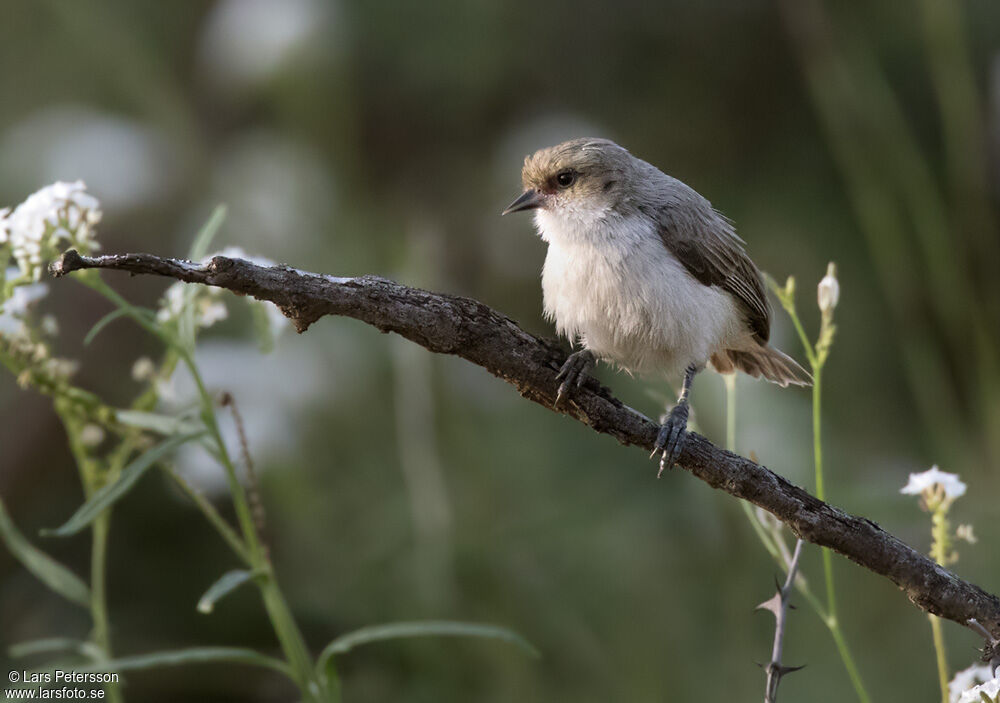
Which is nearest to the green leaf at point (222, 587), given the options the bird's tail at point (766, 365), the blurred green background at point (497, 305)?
the bird's tail at point (766, 365)

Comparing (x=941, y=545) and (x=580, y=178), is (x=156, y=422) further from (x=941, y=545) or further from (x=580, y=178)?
(x=941, y=545)

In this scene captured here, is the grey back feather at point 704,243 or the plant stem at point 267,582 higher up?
the grey back feather at point 704,243

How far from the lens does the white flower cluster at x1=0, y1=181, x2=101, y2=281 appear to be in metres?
1.69

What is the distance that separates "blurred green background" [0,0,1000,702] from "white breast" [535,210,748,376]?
1248 mm

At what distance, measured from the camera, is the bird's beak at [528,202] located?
240cm

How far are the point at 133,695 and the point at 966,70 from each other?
3.71 metres

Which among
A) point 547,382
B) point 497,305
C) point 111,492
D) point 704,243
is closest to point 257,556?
point 111,492

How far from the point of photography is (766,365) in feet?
8.66

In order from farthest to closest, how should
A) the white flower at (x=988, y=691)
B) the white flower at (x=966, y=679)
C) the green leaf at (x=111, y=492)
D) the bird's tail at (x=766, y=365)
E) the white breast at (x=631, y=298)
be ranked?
the bird's tail at (x=766, y=365), the white breast at (x=631, y=298), the white flower at (x=966, y=679), the green leaf at (x=111, y=492), the white flower at (x=988, y=691)

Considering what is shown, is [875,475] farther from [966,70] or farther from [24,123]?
[24,123]

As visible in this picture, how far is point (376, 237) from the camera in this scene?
4457mm

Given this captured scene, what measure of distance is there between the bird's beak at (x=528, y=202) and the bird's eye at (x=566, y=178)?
2.4 inches


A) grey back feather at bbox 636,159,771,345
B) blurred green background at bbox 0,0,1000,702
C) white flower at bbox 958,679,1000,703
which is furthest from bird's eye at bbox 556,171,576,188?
white flower at bbox 958,679,1000,703

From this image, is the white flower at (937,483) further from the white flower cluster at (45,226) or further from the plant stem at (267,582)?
the white flower cluster at (45,226)
